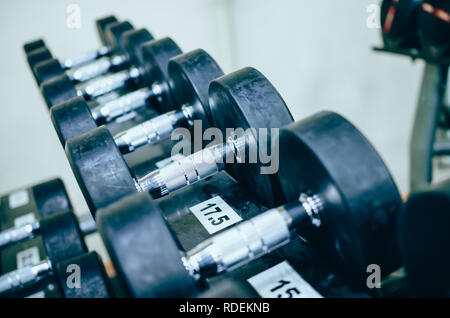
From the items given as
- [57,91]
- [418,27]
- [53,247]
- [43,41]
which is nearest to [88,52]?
[43,41]

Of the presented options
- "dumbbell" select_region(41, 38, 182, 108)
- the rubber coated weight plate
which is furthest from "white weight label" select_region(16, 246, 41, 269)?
the rubber coated weight plate

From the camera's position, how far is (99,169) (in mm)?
504

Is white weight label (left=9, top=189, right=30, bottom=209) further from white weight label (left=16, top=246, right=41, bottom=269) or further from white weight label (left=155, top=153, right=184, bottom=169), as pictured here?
white weight label (left=155, top=153, right=184, bottom=169)

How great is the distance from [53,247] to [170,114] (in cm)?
31

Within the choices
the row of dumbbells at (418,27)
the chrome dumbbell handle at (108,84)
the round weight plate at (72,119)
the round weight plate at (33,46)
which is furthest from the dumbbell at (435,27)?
the round weight plate at (33,46)

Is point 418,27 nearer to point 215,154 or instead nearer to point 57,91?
point 215,154

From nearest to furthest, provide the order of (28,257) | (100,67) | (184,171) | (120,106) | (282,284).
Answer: (282,284) < (184,171) < (120,106) < (28,257) < (100,67)

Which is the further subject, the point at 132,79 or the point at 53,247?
the point at 132,79

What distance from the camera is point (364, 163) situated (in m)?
0.42

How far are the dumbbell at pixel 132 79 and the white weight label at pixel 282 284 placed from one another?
0.47m

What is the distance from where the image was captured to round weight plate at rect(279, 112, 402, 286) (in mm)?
411

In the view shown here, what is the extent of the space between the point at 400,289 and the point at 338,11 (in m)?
1.66

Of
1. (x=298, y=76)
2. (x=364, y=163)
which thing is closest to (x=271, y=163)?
(x=364, y=163)

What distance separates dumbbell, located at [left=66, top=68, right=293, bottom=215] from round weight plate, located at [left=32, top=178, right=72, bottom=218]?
37 centimetres
